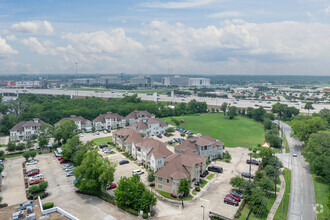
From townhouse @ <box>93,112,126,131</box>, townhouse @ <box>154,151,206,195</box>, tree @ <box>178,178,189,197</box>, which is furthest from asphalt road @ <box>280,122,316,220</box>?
townhouse @ <box>93,112,126,131</box>

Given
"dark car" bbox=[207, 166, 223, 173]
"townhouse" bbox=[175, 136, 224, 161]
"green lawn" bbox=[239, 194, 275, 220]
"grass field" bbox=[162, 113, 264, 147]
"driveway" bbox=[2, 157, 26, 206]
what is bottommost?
"driveway" bbox=[2, 157, 26, 206]

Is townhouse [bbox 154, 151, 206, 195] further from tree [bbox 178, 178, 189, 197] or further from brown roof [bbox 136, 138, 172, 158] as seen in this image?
brown roof [bbox 136, 138, 172, 158]

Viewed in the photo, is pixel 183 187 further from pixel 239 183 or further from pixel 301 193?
pixel 301 193

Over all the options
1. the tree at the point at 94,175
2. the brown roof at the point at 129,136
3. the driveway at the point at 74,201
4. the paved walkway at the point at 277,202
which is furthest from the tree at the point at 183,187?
the brown roof at the point at 129,136

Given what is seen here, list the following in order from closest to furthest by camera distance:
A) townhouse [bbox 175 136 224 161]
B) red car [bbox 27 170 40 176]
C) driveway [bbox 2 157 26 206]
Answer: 1. driveway [bbox 2 157 26 206]
2. red car [bbox 27 170 40 176]
3. townhouse [bbox 175 136 224 161]

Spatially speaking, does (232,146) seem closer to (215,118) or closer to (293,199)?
(293,199)

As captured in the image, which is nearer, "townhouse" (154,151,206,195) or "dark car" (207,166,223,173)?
"townhouse" (154,151,206,195)

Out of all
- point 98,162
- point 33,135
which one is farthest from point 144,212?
point 33,135
